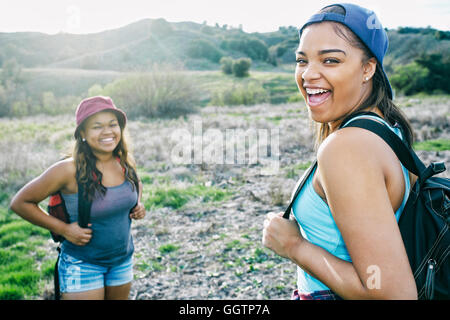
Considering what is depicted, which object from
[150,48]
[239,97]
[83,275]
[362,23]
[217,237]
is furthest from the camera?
[150,48]

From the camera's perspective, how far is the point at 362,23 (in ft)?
4.11

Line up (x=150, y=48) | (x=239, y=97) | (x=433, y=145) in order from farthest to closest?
(x=150, y=48)
(x=239, y=97)
(x=433, y=145)

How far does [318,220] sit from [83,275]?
6.25 ft

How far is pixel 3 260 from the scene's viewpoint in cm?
450

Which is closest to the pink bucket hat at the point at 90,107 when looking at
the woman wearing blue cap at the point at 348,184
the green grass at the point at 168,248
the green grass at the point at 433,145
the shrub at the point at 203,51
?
the woman wearing blue cap at the point at 348,184

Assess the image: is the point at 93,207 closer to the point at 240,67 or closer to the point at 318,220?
the point at 318,220

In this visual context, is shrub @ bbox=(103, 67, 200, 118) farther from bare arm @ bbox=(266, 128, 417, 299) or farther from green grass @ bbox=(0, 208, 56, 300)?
bare arm @ bbox=(266, 128, 417, 299)

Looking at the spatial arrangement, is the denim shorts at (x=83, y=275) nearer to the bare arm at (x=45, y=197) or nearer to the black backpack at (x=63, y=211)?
the black backpack at (x=63, y=211)

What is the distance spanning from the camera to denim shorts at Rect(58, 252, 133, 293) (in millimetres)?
2359

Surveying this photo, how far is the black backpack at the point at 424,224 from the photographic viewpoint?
1.10m

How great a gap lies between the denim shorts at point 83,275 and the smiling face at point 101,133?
89 cm

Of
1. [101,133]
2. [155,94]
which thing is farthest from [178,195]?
[155,94]

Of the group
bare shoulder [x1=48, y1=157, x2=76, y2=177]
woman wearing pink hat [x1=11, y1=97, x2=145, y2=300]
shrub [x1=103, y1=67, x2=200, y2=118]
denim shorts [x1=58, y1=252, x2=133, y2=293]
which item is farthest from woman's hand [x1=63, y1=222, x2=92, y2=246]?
shrub [x1=103, y1=67, x2=200, y2=118]
